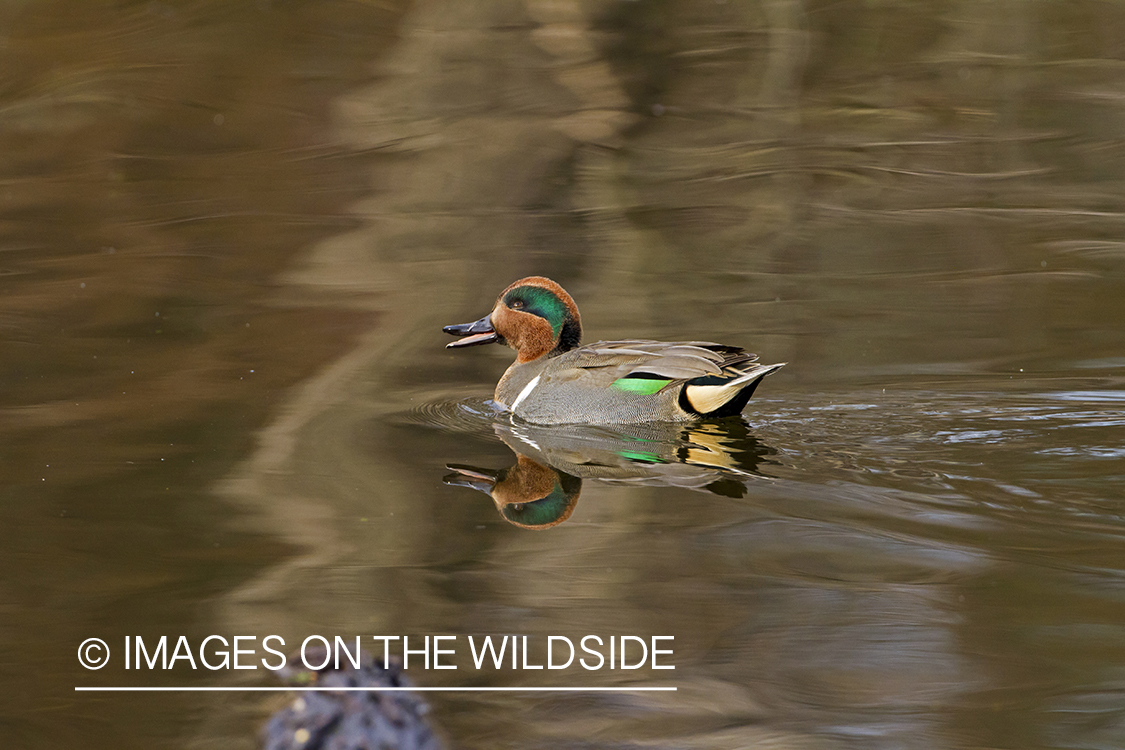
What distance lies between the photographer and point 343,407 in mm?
6258

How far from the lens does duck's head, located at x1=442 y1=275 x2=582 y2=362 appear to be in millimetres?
6465

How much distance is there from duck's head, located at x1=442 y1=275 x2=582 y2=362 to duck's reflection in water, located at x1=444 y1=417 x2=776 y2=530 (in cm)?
60

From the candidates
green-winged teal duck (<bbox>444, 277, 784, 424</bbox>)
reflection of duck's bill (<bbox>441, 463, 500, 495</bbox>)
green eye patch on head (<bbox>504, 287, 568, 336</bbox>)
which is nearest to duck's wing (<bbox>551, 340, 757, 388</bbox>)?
green-winged teal duck (<bbox>444, 277, 784, 424</bbox>)

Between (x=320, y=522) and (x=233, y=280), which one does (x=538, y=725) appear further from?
(x=233, y=280)

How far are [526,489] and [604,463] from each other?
0.50 metres

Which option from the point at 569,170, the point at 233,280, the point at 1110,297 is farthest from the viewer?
the point at 569,170

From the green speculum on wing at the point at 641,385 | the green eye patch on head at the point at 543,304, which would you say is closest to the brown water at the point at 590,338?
the green speculum on wing at the point at 641,385

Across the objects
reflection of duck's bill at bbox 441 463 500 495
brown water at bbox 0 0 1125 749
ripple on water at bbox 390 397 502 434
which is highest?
brown water at bbox 0 0 1125 749

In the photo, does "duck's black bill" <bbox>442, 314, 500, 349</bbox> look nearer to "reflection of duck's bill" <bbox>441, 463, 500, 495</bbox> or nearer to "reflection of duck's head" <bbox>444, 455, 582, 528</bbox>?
"reflection of duck's head" <bbox>444, 455, 582, 528</bbox>

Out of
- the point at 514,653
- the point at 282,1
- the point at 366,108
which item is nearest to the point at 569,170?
the point at 366,108

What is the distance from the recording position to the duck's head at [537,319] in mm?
6465

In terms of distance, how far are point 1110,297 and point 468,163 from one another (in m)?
5.99

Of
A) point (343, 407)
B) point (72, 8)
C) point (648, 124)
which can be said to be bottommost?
point (343, 407)

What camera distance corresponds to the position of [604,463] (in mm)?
5395
